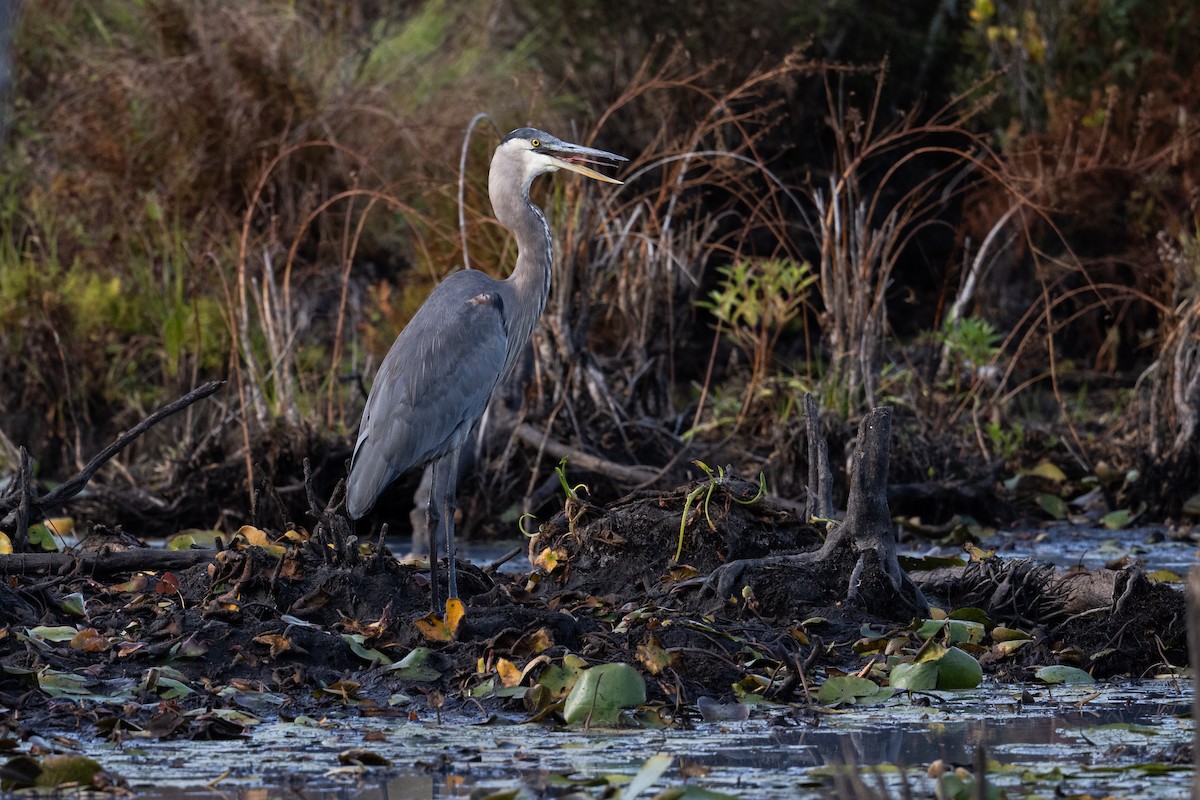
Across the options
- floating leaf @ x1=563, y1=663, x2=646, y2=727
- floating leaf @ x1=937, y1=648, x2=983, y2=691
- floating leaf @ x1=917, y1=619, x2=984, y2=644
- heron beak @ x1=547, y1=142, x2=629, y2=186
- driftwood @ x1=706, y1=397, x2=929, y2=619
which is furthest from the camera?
heron beak @ x1=547, y1=142, x2=629, y2=186

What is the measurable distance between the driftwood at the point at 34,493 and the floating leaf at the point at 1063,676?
269 cm

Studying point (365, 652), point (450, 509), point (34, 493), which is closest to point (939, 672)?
point (365, 652)

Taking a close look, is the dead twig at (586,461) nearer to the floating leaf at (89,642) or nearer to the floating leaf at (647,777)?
the floating leaf at (89,642)

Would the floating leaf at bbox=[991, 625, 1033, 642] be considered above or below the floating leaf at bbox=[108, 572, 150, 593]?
above

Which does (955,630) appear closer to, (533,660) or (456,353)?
(533,660)

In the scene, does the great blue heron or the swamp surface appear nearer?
the swamp surface

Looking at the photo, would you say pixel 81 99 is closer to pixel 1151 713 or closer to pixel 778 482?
pixel 778 482

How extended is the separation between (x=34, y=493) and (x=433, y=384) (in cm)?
147

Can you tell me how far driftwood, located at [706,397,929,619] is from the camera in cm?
541

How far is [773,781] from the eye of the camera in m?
3.67

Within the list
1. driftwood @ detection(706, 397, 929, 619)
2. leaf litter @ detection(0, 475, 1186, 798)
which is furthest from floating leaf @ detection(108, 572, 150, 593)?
driftwood @ detection(706, 397, 929, 619)

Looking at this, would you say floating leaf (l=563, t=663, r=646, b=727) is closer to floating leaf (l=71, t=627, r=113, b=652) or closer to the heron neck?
floating leaf (l=71, t=627, r=113, b=652)

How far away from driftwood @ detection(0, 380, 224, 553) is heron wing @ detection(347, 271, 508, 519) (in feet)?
2.32

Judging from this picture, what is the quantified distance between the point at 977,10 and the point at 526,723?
9.59m
